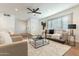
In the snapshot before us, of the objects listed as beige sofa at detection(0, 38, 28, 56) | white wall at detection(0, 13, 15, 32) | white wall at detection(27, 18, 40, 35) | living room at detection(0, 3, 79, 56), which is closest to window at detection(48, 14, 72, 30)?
living room at detection(0, 3, 79, 56)

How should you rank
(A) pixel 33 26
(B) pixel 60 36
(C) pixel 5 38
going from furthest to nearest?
(A) pixel 33 26
(B) pixel 60 36
(C) pixel 5 38

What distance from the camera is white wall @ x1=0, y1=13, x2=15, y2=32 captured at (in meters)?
2.56

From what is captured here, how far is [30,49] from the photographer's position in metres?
2.59

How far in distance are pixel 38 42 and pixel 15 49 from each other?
0.64 metres

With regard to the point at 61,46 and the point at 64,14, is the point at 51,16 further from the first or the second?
the point at 61,46

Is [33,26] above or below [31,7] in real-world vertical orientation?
below

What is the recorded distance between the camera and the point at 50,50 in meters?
2.56

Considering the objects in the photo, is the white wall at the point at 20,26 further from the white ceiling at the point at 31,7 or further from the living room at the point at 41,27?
the white ceiling at the point at 31,7

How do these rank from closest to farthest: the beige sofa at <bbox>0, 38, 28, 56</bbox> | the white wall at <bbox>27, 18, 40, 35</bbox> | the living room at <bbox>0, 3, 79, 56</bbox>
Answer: the beige sofa at <bbox>0, 38, 28, 56</bbox> → the living room at <bbox>0, 3, 79, 56</bbox> → the white wall at <bbox>27, 18, 40, 35</bbox>

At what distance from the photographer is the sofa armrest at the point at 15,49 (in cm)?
220

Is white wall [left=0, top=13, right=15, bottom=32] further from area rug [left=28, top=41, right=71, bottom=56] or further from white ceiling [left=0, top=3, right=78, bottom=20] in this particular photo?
area rug [left=28, top=41, right=71, bottom=56]

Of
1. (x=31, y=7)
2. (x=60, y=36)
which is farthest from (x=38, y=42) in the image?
(x=31, y=7)

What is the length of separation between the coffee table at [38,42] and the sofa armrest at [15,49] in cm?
23

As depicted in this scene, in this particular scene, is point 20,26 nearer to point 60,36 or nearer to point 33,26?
point 33,26
